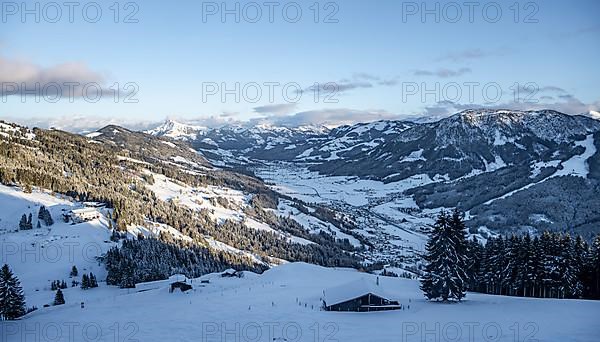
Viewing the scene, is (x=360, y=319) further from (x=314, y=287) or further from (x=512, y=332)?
(x=314, y=287)

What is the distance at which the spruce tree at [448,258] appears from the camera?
4956cm

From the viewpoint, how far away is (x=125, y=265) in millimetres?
77500

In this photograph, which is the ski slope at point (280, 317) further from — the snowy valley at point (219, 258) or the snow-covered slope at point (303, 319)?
the snowy valley at point (219, 258)

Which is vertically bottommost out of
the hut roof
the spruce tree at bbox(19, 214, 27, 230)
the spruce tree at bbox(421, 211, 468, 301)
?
the spruce tree at bbox(19, 214, 27, 230)

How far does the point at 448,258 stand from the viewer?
49.3 meters

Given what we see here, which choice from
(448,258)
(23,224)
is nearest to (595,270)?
(448,258)

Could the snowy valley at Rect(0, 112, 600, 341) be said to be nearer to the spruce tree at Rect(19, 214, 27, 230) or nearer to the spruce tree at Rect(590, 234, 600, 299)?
the spruce tree at Rect(19, 214, 27, 230)

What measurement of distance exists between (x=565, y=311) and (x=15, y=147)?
155115 millimetres


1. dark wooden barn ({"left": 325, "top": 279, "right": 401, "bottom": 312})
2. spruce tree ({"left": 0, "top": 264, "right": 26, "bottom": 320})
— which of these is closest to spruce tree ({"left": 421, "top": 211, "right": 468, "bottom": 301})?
dark wooden barn ({"left": 325, "top": 279, "right": 401, "bottom": 312})

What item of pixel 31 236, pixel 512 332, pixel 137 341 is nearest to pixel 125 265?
pixel 31 236

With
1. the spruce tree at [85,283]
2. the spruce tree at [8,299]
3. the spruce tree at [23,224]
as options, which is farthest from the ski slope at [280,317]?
the spruce tree at [23,224]

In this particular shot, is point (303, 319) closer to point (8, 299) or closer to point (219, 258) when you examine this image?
point (8, 299)

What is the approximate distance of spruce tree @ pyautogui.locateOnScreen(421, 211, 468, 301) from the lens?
163 feet

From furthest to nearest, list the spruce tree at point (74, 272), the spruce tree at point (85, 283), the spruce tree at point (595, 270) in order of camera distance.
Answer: the spruce tree at point (74, 272), the spruce tree at point (85, 283), the spruce tree at point (595, 270)
